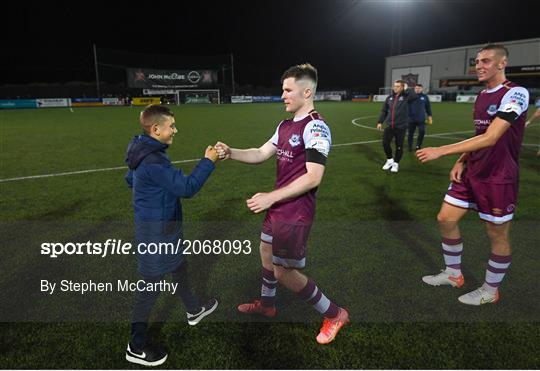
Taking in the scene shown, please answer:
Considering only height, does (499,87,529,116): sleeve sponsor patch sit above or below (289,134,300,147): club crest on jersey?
above

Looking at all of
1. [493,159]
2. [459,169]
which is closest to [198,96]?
[459,169]

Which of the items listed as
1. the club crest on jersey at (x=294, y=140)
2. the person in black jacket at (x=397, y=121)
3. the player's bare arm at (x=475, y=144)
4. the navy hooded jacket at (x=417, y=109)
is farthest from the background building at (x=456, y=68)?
the club crest on jersey at (x=294, y=140)

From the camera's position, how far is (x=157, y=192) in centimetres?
251

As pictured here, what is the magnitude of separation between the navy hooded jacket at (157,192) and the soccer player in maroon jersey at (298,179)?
42cm

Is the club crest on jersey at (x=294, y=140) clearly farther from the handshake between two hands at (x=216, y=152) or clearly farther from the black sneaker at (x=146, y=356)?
the black sneaker at (x=146, y=356)

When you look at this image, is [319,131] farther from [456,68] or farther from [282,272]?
[456,68]

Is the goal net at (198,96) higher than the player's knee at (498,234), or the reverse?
the goal net at (198,96)

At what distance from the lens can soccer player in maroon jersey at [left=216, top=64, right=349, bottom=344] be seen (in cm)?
240

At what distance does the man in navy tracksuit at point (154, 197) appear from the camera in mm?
2410

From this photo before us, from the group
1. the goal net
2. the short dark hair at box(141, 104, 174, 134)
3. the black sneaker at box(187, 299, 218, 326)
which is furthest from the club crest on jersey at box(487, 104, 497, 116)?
the goal net

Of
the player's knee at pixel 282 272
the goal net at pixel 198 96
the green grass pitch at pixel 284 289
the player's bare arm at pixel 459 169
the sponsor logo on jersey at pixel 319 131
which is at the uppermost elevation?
the goal net at pixel 198 96

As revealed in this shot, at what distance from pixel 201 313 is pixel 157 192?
3.94ft

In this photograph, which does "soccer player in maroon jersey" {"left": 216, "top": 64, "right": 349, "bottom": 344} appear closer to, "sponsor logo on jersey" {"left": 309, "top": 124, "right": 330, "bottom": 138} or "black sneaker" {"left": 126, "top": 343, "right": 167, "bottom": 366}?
"sponsor logo on jersey" {"left": 309, "top": 124, "right": 330, "bottom": 138}

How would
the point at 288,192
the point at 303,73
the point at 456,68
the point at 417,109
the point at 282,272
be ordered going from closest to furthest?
the point at 288,192 < the point at 303,73 < the point at 282,272 < the point at 417,109 < the point at 456,68
